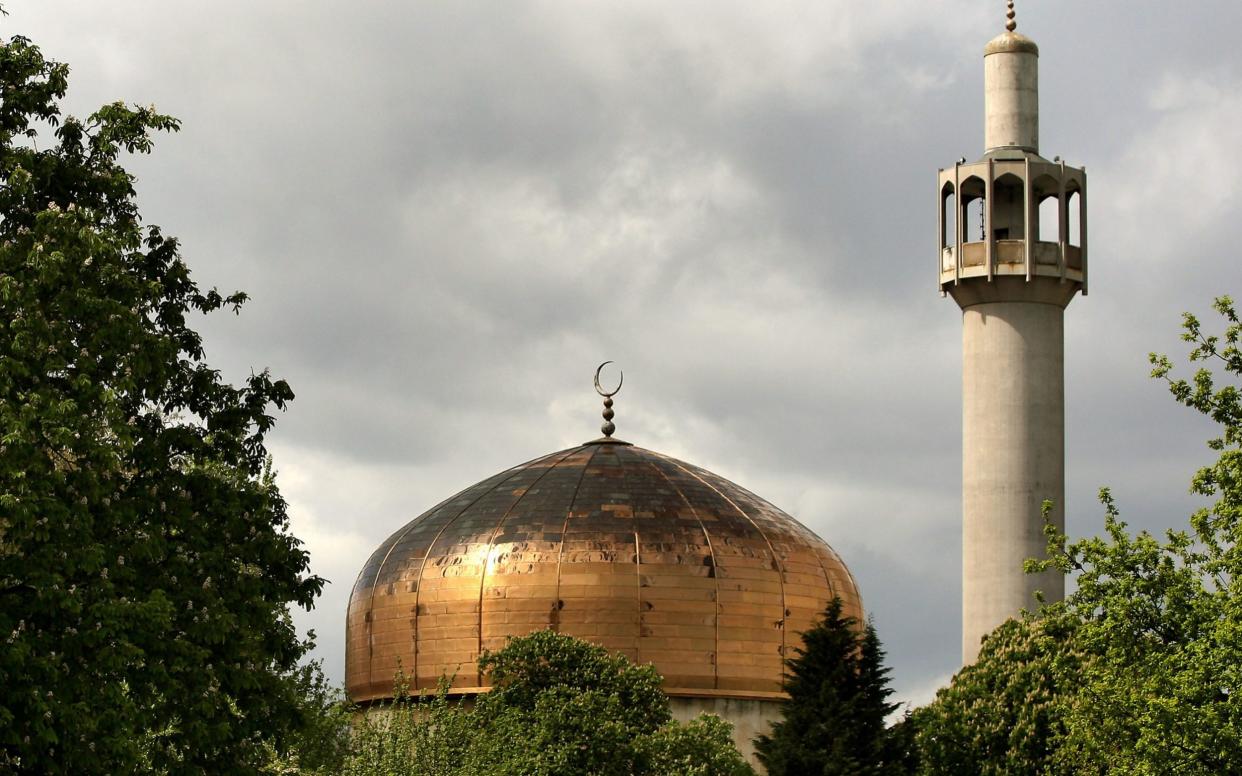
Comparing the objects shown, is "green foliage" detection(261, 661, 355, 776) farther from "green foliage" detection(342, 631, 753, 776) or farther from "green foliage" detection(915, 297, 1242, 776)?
"green foliage" detection(915, 297, 1242, 776)

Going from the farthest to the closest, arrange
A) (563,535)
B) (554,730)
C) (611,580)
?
(563,535) < (611,580) < (554,730)

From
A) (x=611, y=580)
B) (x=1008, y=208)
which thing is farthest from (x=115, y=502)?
(x=1008, y=208)

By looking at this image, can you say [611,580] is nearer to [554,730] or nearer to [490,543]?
[490,543]

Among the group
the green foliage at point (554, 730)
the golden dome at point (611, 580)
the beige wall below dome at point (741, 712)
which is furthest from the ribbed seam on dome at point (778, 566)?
the green foliage at point (554, 730)

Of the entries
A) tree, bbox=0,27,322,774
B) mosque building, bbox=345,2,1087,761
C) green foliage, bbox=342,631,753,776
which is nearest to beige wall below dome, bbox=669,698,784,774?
mosque building, bbox=345,2,1087,761

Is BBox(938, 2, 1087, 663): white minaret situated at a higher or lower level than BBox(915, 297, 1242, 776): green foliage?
higher

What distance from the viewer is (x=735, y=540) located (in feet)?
177

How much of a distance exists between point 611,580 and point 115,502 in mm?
28559

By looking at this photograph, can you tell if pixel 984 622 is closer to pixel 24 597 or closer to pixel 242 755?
pixel 242 755

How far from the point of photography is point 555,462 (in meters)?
56.8

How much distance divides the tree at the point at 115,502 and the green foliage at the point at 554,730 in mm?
16411

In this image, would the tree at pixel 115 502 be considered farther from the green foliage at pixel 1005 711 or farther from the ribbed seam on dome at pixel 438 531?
the ribbed seam on dome at pixel 438 531

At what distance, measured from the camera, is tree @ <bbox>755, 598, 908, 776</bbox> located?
36.6 metres

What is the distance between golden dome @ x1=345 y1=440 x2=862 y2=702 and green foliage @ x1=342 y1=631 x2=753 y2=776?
3872mm
